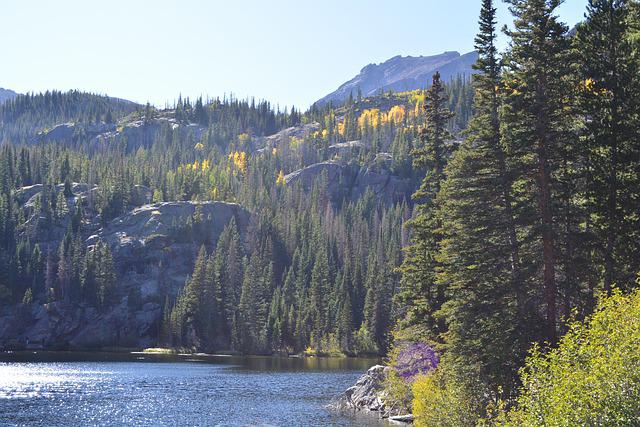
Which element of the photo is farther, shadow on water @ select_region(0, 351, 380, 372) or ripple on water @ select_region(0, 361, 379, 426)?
shadow on water @ select_region(0, 351, 380, 372)

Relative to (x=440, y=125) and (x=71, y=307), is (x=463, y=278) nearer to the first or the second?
(x=440, y=125)

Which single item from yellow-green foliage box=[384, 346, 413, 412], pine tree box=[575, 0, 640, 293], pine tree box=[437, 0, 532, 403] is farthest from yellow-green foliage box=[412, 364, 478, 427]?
yellow-green foliage box=[384, 346, 413, 412]

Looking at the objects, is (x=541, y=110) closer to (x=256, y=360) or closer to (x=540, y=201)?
(x=540, y=201)

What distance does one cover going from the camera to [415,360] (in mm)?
57562

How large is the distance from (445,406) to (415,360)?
15857mm

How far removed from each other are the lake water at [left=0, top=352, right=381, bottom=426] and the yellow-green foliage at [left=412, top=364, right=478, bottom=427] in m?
13.3

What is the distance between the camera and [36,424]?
61.5 meters

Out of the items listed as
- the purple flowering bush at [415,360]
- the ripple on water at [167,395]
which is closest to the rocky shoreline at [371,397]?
the ripple on water at [167,395]

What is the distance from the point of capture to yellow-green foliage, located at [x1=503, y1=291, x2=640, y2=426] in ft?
76.1

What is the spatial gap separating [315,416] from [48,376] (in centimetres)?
5350

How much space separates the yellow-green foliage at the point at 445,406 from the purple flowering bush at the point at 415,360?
7438 mm

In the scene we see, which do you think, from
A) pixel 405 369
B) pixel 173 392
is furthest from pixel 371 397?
pixel 173 392

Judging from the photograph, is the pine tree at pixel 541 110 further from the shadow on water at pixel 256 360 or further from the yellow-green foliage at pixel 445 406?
the shadow on water at pixel 256 360

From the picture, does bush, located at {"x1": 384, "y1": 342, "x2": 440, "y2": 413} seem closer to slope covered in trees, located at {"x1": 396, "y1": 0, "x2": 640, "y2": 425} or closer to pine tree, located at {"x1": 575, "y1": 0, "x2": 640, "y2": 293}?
slope covered in trees, located at {"x1": 396, "y1": 0, "x2": 640, "y2": 425}
